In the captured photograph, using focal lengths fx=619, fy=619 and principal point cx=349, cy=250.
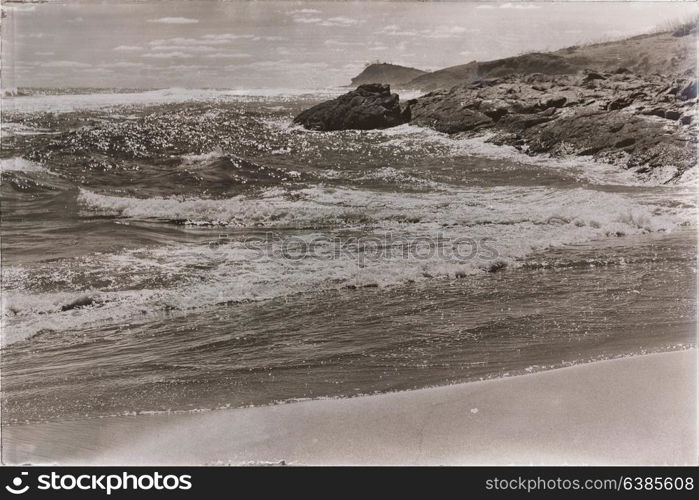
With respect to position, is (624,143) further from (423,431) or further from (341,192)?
(423,431)

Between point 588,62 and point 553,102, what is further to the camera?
point 553,102

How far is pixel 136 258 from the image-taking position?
425 centimetres

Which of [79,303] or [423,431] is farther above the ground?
[79,303]

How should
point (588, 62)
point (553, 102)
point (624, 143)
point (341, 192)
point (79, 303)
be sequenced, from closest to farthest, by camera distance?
point (79, 303), point (341, 192), point (588, 62), point (553, 102), point (624, 143)

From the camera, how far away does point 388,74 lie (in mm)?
4527

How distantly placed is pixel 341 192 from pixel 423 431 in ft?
6.96

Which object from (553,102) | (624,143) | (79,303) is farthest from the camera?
(624,143)

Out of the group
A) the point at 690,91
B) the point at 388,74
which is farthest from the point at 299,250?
the point at 690,91

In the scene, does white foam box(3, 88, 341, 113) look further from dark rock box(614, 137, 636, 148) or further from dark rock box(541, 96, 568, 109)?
dark rock box(614, 137, 636, 148)

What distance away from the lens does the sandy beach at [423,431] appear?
277 cm

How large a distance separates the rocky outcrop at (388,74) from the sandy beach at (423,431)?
7.91 ft

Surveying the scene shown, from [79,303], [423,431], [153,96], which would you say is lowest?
[423,431]

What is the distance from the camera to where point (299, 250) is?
14.1ft

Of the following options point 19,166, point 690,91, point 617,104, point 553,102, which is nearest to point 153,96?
point 19,166
